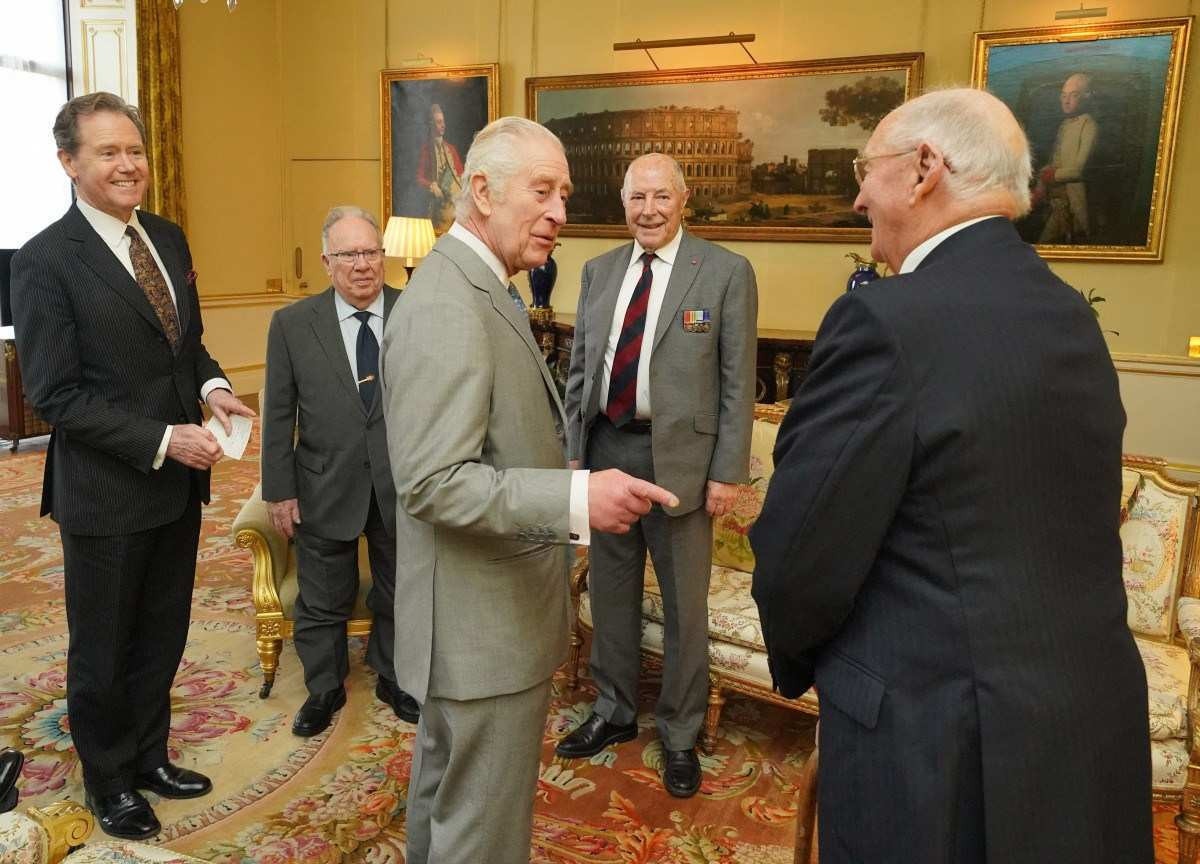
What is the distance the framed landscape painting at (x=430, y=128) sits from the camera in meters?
8.87

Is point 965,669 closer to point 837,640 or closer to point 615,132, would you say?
point 837,640

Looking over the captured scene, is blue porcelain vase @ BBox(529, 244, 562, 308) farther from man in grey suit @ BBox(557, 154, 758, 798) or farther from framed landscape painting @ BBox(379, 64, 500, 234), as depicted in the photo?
man in grey suit @ BBox(557, 154, 758, 798)

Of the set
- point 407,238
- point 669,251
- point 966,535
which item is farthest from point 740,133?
point 966,535

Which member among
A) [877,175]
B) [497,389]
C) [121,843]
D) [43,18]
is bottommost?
[121,843]

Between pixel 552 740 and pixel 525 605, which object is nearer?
pixel 525 605

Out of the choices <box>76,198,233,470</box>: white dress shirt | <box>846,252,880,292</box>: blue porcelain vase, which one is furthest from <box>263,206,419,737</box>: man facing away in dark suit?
<box>846,252,880,292</box>: blue porcelain vase

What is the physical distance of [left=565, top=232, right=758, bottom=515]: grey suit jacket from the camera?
296cm

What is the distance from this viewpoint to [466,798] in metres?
1.82

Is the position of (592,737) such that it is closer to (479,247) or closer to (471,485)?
(471,485)

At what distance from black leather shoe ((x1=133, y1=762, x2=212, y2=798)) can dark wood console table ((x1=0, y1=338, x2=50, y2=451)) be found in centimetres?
528

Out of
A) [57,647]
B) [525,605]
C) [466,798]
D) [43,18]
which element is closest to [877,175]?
[525,605]

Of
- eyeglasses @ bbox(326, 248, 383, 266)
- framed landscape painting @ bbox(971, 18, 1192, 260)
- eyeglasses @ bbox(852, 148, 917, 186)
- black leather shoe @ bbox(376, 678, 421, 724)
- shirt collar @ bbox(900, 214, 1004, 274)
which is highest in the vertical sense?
framed landscape painting @ bbox(971, 18, 1192, 260)

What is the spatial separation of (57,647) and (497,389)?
3262 millimetres

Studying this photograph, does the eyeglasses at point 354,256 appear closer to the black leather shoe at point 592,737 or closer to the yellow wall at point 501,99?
the black leather shoe at point 592,737
